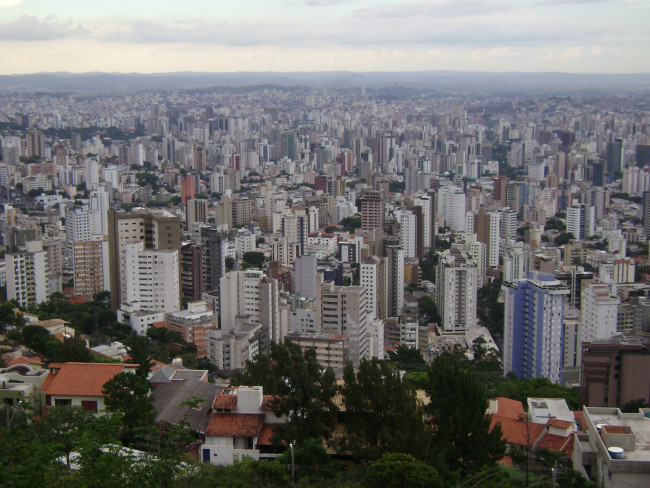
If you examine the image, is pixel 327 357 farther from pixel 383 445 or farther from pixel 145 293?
pixel 383 445

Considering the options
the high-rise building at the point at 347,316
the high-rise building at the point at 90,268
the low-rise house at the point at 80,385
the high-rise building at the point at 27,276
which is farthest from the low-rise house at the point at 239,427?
the high-rise building at the point at 90,268

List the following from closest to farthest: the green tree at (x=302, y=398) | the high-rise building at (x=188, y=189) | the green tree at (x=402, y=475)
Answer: the green tree at (x=402, y=475) → the green tree at (x=302, y=398) → the high-rise building at (x=188, y=189)

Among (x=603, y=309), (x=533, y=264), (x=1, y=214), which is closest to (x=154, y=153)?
(x=1, y=214)

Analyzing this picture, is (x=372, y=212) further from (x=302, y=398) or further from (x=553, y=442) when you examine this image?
(x=302, y=398)

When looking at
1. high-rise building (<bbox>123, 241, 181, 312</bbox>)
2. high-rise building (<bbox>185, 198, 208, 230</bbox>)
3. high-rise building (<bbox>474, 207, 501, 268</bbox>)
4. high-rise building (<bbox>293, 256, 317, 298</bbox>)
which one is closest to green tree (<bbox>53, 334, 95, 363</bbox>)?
high-rise building (<bbox>123, 241, 181, 312</bbox>)

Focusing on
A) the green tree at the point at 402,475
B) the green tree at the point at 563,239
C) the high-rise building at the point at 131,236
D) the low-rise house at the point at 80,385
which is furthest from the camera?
the green tree at the point at 563,239

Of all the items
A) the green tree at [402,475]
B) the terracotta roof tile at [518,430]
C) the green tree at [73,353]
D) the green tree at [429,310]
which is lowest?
the green tree at [429,310]

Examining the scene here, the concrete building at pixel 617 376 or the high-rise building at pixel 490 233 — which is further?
the high-rise building at pixel 490 233

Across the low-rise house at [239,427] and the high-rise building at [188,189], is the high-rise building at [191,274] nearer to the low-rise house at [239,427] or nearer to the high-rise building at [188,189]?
the low-rise house at [239,427]
